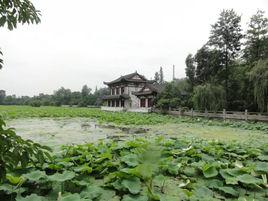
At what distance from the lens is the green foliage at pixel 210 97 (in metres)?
18.3

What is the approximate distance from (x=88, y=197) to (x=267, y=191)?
6.00 feet

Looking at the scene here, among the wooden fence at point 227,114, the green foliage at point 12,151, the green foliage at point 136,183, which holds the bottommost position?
the green foliage at point 136,183

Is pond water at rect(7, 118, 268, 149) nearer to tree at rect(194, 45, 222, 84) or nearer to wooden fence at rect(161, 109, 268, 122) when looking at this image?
wooden fence at rect(161, 109, 268, 122)

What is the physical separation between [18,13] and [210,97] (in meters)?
17.8

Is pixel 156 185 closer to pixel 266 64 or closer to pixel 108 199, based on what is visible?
pixel 108 199

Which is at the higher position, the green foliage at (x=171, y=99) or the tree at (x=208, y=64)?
the tree at (x=208, y=64)

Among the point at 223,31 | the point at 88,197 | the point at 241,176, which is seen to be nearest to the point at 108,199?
the point at 88,197

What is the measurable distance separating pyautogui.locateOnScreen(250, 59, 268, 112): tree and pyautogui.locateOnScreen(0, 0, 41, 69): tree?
590 inches

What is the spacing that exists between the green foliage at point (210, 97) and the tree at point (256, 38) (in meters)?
4.80

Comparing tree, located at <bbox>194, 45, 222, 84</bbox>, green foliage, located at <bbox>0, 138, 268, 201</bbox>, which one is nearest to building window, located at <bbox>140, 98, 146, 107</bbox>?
tree, located at <bbox>194, 45, 222, 84</bbox>

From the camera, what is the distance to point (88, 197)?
6.91 feet

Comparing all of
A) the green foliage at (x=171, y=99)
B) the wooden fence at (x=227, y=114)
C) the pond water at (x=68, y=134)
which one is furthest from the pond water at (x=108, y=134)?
the green foliage at (x=171, y=99)

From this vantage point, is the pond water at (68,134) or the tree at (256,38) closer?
the pond water at (68,134)

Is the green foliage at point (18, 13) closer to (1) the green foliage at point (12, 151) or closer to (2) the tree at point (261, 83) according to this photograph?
(1) the green foliage at point (12, 151)
